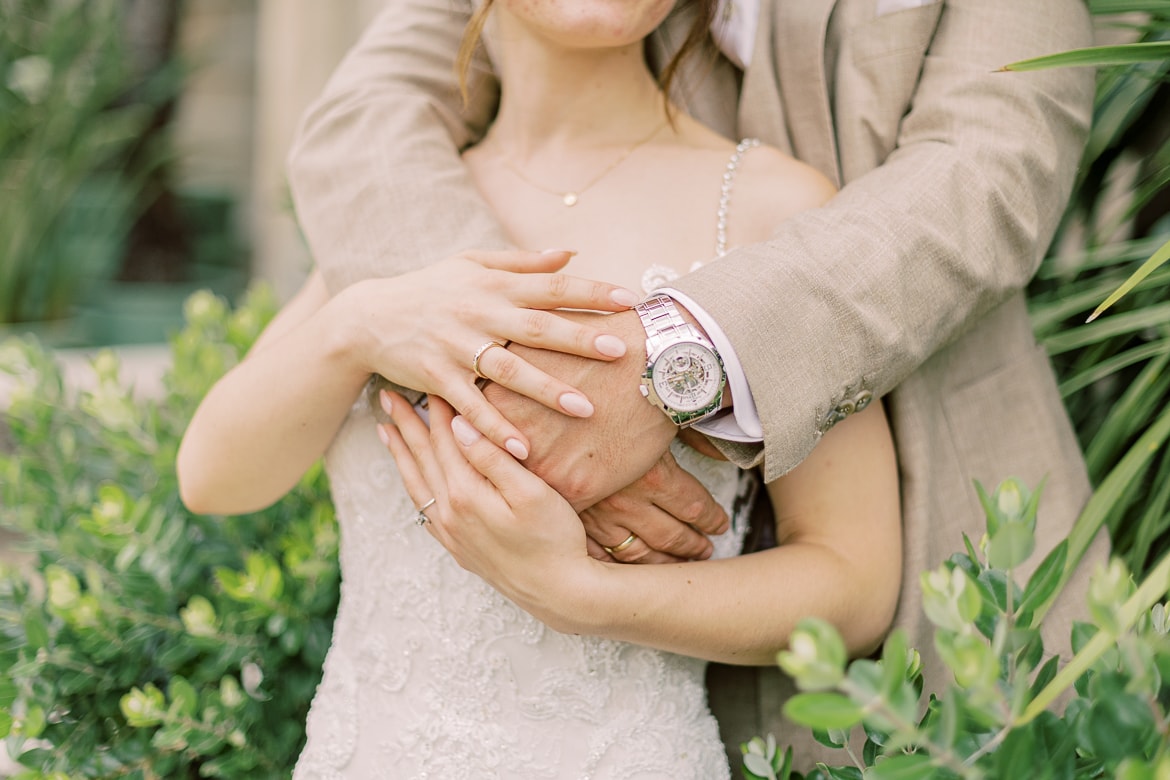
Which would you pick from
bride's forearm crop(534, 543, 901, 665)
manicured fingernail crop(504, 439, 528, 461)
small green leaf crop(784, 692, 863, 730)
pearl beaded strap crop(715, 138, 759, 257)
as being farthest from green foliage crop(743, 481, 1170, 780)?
pearl beaded strap crop(715, 138, 759, 257)

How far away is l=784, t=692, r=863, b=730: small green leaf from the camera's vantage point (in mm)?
604

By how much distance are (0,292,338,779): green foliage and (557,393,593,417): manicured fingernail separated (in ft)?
2.37

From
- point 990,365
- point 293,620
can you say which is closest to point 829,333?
point 990,365

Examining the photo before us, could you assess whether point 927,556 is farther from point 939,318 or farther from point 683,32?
point 683,32

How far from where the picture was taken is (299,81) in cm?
481

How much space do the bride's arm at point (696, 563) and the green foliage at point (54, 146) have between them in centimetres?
342

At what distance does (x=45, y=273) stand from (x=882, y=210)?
155 inches

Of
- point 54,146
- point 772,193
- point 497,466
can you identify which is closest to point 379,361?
point 497,466

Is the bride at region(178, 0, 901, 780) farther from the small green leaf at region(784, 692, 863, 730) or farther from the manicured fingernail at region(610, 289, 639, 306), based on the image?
the small green leaf at region(784, 692, 863, 730)

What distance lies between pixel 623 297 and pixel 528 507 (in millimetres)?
265

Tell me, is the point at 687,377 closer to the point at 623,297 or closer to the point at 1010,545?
the point at 623,297

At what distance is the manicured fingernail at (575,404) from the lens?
3.63 feet

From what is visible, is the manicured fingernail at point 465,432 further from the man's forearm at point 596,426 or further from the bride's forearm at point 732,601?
the bride's forearm at point 732,601

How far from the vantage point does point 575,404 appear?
1.11m
